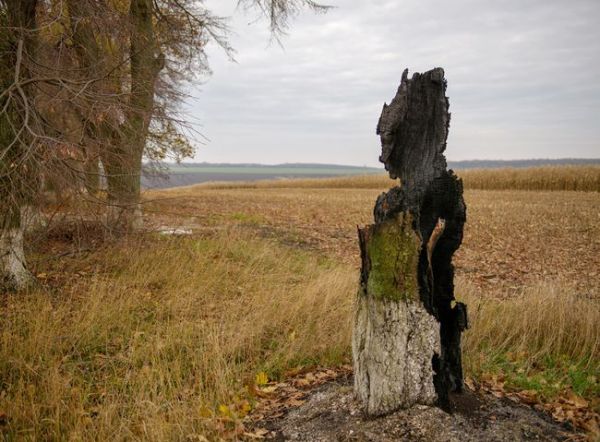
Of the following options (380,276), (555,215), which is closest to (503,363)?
(380,276)

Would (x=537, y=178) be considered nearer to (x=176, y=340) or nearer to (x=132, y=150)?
(x=132, y=150)

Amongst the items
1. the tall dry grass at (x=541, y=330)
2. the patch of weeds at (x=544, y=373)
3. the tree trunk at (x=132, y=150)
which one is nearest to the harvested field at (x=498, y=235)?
the tree trunk at (x=132, y=150)

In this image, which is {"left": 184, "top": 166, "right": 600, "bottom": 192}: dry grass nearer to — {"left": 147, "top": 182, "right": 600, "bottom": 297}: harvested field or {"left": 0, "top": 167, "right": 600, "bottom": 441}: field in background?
{"left": 147, "top": 182, "right": 600, "bottom": 297}: harvested field

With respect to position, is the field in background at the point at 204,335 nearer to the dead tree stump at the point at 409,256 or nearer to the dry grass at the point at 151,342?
the dry grass at the point at 151,342

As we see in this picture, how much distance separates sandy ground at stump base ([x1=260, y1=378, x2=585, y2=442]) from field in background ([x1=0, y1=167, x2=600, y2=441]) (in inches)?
12.6

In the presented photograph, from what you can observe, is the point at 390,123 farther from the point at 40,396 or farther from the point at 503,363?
the point at 40,396

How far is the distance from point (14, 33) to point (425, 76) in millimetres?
5594

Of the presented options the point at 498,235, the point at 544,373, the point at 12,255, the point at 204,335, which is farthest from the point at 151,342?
the point at 498,235

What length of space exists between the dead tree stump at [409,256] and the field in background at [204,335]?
108cm

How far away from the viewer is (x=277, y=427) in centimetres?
344

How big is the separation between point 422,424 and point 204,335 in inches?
105

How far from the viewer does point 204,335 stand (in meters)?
4.96

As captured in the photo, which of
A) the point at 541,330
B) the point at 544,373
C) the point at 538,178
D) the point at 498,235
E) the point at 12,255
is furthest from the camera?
the point at 538,178

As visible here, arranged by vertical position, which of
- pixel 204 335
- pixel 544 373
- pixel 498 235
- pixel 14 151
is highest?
pixel 14 151
